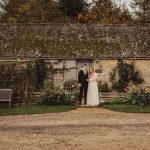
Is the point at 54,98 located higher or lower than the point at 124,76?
lower

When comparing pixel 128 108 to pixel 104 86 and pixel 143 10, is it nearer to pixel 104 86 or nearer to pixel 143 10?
pixel 104 86

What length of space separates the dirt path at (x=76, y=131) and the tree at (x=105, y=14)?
35.2m

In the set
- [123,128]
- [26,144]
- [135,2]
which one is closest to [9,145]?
[26,144]

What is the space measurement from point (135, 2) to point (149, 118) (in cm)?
4526

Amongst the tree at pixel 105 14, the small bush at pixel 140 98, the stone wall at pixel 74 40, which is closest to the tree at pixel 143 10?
the tree at pixel 105 14

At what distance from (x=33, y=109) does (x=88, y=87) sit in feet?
17.0

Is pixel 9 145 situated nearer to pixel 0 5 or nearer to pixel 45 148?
pixel 45 148

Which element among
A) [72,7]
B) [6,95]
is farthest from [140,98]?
[72,7]

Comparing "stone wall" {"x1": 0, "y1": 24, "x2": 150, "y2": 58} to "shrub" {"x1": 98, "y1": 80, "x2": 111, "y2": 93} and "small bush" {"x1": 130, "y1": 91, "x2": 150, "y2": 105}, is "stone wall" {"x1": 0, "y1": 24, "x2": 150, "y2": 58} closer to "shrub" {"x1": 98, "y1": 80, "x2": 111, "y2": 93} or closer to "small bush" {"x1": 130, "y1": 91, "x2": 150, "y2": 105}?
"shrub" {"x1": 98, "y1": 80, "x2": 111, "y2": 93}

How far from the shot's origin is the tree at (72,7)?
60125 millimetres

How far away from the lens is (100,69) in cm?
3703

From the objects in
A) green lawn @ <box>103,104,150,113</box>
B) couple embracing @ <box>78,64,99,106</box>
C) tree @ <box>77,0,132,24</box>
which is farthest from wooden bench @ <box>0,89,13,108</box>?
tree @ <box>77,0,132,24</box>

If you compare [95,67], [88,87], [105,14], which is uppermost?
[105,14]

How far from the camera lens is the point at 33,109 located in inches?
1073
